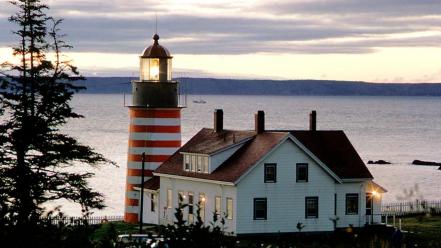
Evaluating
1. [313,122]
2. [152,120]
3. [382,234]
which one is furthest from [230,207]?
[313,122]

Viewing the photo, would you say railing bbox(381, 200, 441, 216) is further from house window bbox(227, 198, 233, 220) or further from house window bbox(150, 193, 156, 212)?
house window bbox(227, 198, 233, 220)

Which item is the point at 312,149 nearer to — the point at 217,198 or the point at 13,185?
the point at 217,198

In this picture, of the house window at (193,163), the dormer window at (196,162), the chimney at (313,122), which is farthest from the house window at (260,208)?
the chimney at (313,122)

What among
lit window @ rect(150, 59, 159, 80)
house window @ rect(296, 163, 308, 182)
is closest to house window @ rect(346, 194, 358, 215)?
house window @ rect(296, 163, 308, 182)

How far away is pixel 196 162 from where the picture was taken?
5203 cm

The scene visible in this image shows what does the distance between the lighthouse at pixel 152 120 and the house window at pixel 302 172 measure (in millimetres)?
8899

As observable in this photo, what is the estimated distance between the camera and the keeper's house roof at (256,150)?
49.0 metres

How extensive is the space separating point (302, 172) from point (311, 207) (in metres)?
1.68

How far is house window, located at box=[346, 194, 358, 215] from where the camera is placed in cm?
5197

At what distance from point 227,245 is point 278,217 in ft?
117

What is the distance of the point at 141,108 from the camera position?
185 feet

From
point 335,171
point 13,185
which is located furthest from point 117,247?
point 335,171

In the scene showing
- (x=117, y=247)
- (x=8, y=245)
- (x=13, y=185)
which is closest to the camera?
(x=8, y=245)

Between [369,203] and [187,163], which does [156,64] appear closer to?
[187,163]
